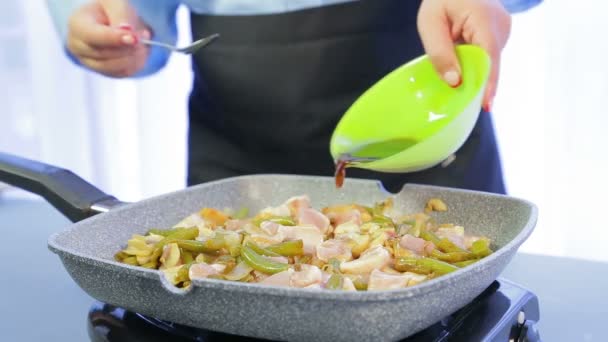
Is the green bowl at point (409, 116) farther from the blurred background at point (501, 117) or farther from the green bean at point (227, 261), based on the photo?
the blurred background at point (501, 117)

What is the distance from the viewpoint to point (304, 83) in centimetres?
126

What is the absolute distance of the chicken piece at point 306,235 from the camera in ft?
2.68

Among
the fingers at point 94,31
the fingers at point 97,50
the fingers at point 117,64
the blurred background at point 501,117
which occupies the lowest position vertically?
the blurred background at point 501,117

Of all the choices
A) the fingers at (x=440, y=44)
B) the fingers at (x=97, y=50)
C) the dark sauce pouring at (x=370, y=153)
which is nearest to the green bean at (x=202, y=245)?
the dark sauce pouring at (x=370, y=153)

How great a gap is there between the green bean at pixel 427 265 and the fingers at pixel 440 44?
0.25 meters

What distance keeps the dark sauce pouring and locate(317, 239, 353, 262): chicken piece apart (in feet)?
0.48

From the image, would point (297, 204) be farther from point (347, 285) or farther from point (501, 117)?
point (501, 117)

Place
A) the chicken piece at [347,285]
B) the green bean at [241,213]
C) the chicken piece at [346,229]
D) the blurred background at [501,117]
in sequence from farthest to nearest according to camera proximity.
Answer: the blurred background at [501,117] < the green bean at [241,213] < the chicken piece at [346,229] < the chicken piece at [347,285]

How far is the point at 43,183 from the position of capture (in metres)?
0.94

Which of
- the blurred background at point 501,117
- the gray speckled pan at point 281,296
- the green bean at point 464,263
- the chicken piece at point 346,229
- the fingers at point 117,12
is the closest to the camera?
the gray speckled pan at point 281,296

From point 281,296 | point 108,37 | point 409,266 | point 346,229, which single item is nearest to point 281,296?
point 281,296

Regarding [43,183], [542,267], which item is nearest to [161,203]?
[43,183]

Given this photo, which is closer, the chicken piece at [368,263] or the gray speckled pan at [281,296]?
the gray speckled pan at [281,296]

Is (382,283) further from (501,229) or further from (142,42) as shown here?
(142,42)
